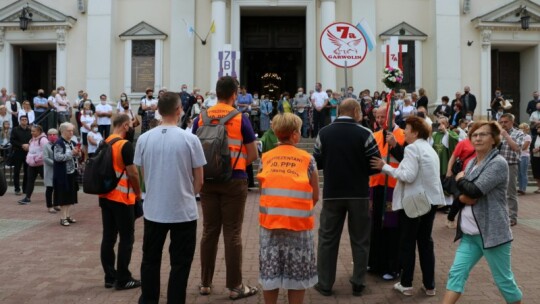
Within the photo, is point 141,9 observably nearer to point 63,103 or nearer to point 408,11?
point 63,103

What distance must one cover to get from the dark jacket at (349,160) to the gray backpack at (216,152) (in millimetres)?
1104

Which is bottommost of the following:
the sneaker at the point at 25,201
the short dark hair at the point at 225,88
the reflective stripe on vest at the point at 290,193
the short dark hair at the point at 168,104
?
the sneaker at the point at 25,201

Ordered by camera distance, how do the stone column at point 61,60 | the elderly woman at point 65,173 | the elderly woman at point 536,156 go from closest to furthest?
Result: 1. the elderly woman at point 65,173
2. the elderly woman at point 536,156
3. the stone column at point 61,60

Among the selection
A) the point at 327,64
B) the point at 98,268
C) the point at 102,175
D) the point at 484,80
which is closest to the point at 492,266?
the point at 102,175

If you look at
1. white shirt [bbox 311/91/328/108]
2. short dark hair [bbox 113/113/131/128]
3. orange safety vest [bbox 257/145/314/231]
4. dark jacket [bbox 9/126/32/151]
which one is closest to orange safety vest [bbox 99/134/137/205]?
short dark hair [bbox 113/113/131/128]

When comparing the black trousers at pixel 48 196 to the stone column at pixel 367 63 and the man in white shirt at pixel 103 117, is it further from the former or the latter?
the stone column at pixel 367 63

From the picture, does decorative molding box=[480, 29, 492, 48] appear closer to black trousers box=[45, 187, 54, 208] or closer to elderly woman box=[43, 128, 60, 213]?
elderly woman box=[43, 128, 60, 213]

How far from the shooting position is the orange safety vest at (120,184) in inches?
222

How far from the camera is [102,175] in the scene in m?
5.60

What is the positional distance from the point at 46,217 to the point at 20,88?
1449 cm

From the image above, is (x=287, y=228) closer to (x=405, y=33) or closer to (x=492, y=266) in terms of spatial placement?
(x=492, y=266)

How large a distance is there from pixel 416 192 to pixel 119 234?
3.26m

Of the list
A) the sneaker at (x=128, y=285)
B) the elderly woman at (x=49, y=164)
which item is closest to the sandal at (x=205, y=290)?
the sneaker at (x=128, y=285)

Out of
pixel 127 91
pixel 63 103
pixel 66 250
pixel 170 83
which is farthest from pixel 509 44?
pixel 66 250
